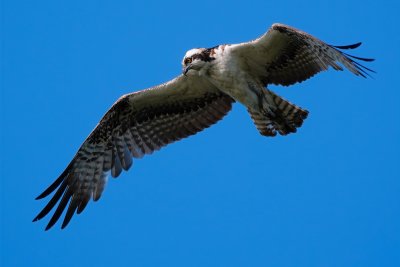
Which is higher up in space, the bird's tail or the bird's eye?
the bird's eye

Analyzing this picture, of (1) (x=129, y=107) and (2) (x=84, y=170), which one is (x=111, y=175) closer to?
(2) (x=84, y=170)

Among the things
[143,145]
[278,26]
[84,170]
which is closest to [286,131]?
[278,26]

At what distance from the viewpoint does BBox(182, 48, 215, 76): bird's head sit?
373 inches

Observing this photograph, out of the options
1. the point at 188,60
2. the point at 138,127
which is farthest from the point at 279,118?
the point at 138,127

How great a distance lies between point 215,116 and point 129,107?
1.31 metres

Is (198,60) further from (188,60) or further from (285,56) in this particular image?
(285,56)

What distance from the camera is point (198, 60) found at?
9.50 metres

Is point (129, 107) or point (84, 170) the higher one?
point (129, 107)

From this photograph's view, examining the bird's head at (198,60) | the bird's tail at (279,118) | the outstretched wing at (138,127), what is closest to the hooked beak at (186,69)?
the bird's head at (198,60)

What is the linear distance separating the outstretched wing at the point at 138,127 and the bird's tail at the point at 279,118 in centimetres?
72

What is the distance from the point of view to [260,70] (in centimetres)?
984

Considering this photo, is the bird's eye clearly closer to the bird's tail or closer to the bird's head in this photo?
the bird's head

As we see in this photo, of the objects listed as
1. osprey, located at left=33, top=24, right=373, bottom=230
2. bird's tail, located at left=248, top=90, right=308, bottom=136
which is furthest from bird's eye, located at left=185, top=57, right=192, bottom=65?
bird's tail, located at left=248, top=90, right=308, bottom=136

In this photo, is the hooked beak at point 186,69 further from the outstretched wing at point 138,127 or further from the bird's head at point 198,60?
the outstretched wing at point 138,127
